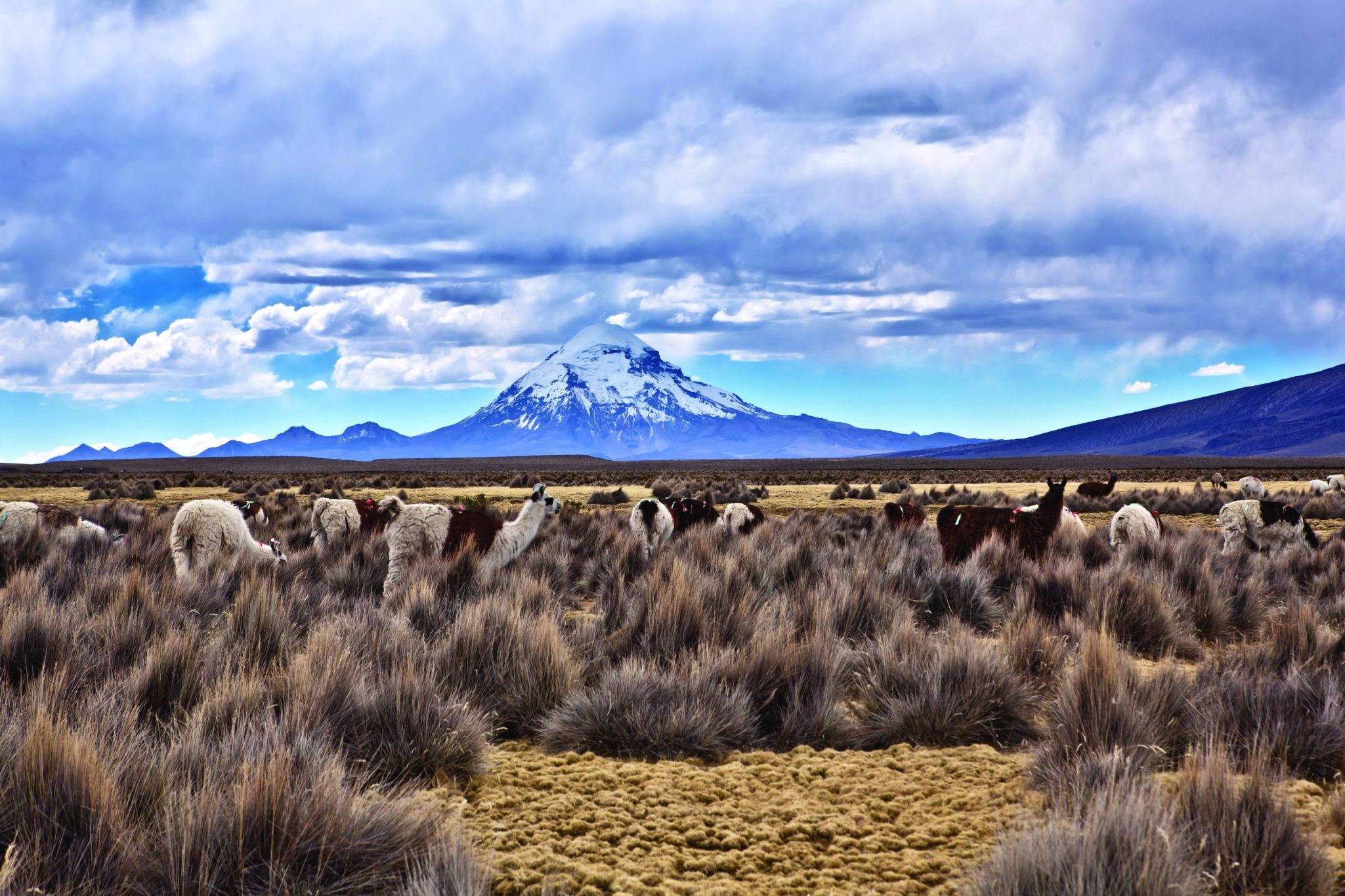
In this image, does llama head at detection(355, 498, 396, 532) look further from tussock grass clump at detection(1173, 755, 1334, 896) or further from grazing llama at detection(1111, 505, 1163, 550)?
tussock grass clump at detection(1173, 755, 1334, 896)

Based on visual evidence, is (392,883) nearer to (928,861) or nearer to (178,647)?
(928,861)

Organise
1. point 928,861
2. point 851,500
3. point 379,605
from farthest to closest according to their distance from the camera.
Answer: point 851,500 → point 379,605 → point 928,861

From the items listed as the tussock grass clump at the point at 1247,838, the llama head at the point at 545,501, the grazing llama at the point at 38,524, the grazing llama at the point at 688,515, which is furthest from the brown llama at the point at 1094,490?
the tussock grass clump at the point at 1247,838

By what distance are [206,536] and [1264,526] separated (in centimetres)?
1518

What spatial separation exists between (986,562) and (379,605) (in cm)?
716

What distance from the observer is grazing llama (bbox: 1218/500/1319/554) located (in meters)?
14.0

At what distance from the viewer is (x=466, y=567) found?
9.84 meters

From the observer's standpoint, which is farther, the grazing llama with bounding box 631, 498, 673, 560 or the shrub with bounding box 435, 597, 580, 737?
the grazing llama with bounding box 631, 498, 673, 560

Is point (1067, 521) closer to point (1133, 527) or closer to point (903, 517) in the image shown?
point (1133, 527)

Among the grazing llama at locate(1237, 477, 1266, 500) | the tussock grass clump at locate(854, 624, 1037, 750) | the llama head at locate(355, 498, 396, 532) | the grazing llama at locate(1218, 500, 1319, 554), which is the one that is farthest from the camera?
the grazing llama at locate(1237, 477, 1266, 500)

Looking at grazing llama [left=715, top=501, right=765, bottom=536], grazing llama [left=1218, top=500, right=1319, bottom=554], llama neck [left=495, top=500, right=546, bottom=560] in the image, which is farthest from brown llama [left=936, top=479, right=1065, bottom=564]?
llama neck [left=495, top=500, right=546, bottom=560]

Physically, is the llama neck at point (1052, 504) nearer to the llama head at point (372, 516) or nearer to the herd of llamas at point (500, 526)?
the herd of llamas at point (500, 526)

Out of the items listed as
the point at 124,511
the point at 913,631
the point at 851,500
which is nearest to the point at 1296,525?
the point at 913,631

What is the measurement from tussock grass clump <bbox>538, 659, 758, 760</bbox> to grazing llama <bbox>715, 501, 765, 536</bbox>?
9952 millimetres
